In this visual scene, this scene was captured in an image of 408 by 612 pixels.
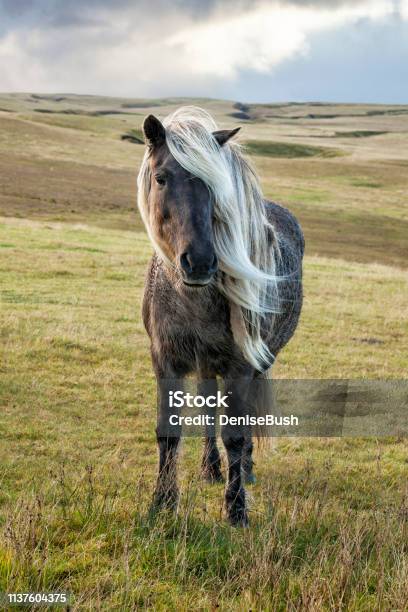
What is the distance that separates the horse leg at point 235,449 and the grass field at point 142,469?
7.9 inches

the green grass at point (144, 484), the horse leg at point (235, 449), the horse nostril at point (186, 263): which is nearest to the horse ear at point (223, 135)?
the horse nostril at point (186, 263)

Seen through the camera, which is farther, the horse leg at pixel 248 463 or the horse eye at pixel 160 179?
the horse leg at pixel 248 463

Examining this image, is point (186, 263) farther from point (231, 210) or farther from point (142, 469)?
point (142, 469)

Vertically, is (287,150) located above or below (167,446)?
above

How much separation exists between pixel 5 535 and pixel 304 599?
1.82 metres

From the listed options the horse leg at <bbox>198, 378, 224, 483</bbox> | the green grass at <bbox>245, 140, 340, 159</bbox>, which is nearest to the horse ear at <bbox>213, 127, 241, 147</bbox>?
the horse leg at <bbox>198, 378, 224, 483</bbox>

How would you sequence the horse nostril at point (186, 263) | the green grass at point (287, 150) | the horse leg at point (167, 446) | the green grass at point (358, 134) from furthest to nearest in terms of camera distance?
the green grass at point (358, 134) < the green grass at point (287, 150) < the horse leg at point (167, 446) < the horse nostril at point (186, 263)

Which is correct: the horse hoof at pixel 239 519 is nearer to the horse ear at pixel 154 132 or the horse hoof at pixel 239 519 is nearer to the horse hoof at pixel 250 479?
the horse hoof at pixel 250 479

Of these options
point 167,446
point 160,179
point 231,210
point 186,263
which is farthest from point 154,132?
point 167,446

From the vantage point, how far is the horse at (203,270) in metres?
4.46

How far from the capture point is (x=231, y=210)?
467 cm

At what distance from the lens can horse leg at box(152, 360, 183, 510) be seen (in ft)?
17.0

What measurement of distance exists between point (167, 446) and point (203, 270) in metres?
1.81

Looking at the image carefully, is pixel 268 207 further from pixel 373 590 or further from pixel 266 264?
pixel 373 590
